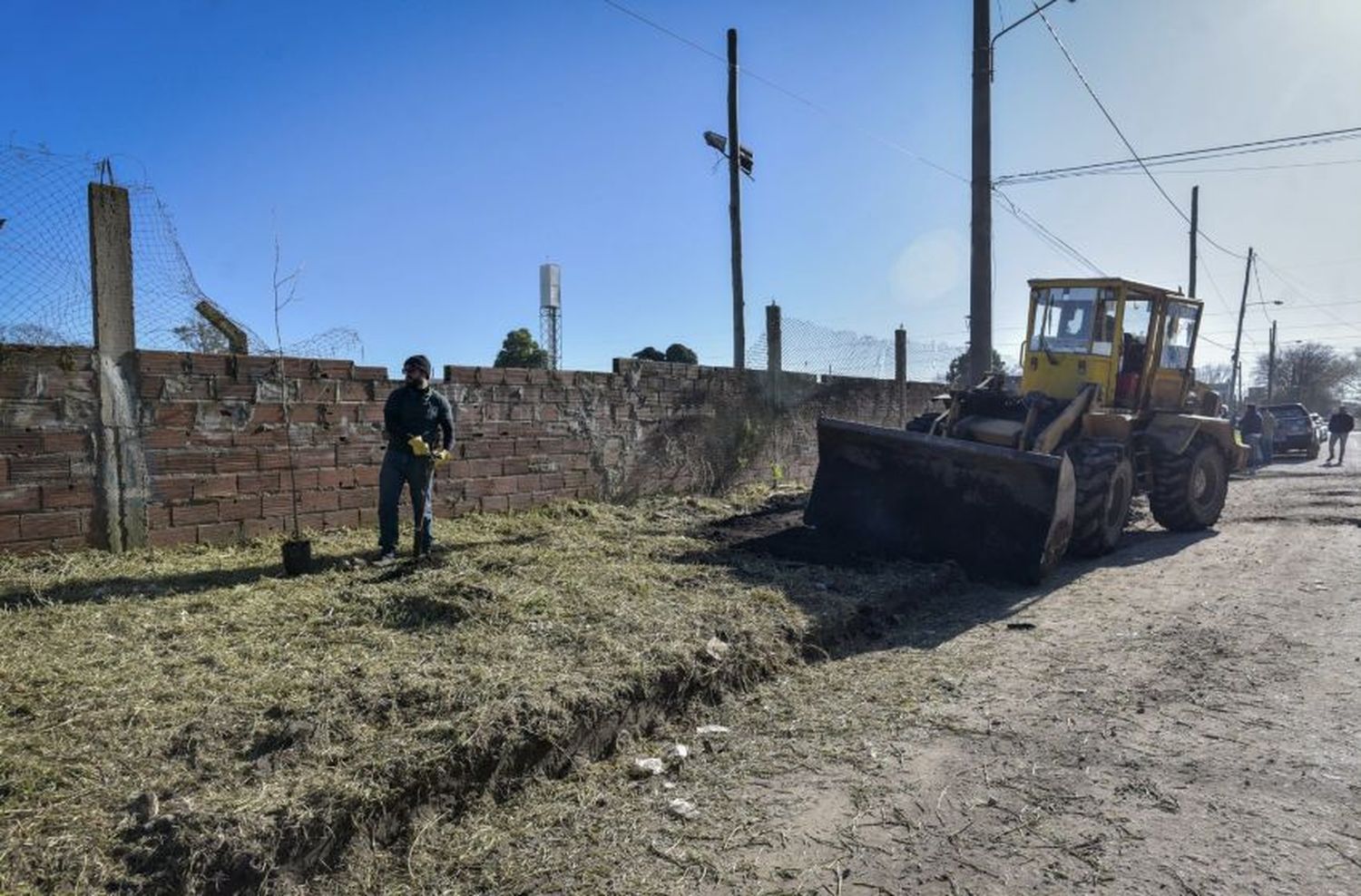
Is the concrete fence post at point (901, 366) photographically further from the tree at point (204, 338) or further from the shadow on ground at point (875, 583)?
the tree at point (204, 338)

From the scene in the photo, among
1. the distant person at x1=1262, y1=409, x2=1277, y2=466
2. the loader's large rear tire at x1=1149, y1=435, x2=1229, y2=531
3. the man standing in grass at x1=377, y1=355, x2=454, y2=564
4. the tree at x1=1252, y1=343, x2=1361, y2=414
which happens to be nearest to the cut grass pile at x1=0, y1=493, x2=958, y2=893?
the man standing in grass at x1=377, y1=355, x2=454, y2=564

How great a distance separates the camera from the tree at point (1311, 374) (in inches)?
2621

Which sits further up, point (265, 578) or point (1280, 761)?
point (265, 578)

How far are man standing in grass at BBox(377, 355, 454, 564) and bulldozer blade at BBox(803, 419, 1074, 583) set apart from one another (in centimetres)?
394

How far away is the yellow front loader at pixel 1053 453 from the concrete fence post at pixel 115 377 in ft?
19.5

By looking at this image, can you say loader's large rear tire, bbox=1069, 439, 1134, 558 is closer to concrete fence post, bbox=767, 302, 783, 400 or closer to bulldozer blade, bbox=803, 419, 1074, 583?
bulldozer blade, bbox=803, 419, 1074, 583

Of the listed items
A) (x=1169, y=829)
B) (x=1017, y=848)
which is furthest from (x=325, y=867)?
(x=1169, y=829)

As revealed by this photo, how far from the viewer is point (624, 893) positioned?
278 cm

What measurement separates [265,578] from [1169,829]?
5310mm

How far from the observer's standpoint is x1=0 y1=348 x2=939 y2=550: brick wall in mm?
5617

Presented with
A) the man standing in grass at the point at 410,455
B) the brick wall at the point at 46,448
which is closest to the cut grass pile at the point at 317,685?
the brick wall at the point at 46,448

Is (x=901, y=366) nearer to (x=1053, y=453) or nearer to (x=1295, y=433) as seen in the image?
(x=1053, y=453)

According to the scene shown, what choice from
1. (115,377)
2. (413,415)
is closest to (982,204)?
(413,415)

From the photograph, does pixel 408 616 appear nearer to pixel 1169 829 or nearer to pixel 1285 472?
pixel 1169 829
